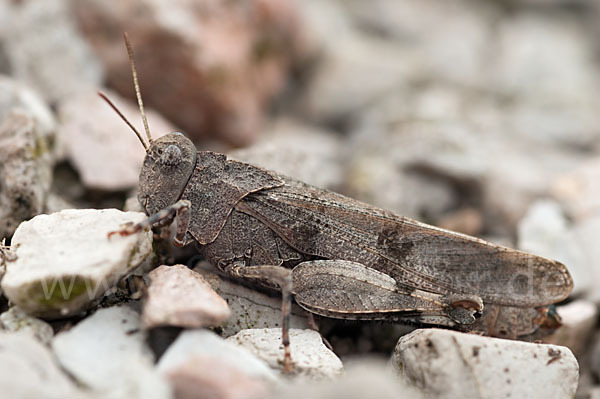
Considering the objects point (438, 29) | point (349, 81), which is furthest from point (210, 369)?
point (438, 29)

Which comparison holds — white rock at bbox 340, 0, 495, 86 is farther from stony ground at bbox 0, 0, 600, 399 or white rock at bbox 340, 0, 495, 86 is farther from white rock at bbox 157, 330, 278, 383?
white rock at bbox 157, 330, 278, 383

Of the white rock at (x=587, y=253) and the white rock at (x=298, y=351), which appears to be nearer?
the white rock at (x=298, y=351)

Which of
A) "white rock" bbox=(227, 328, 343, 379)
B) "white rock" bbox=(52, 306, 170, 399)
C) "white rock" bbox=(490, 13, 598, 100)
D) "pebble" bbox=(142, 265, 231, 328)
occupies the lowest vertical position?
"white rock" bbox=(227, 328, 343, 379)

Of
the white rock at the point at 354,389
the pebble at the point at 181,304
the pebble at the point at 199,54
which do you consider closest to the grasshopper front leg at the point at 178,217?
the pebble at the point at 181,304

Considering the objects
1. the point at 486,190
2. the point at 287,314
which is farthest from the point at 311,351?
the point at 486,190

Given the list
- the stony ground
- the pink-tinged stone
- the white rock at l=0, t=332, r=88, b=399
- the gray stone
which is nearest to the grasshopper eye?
the stony ground

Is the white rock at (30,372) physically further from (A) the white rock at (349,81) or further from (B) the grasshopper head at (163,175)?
(A) the white rock at (349,81)
